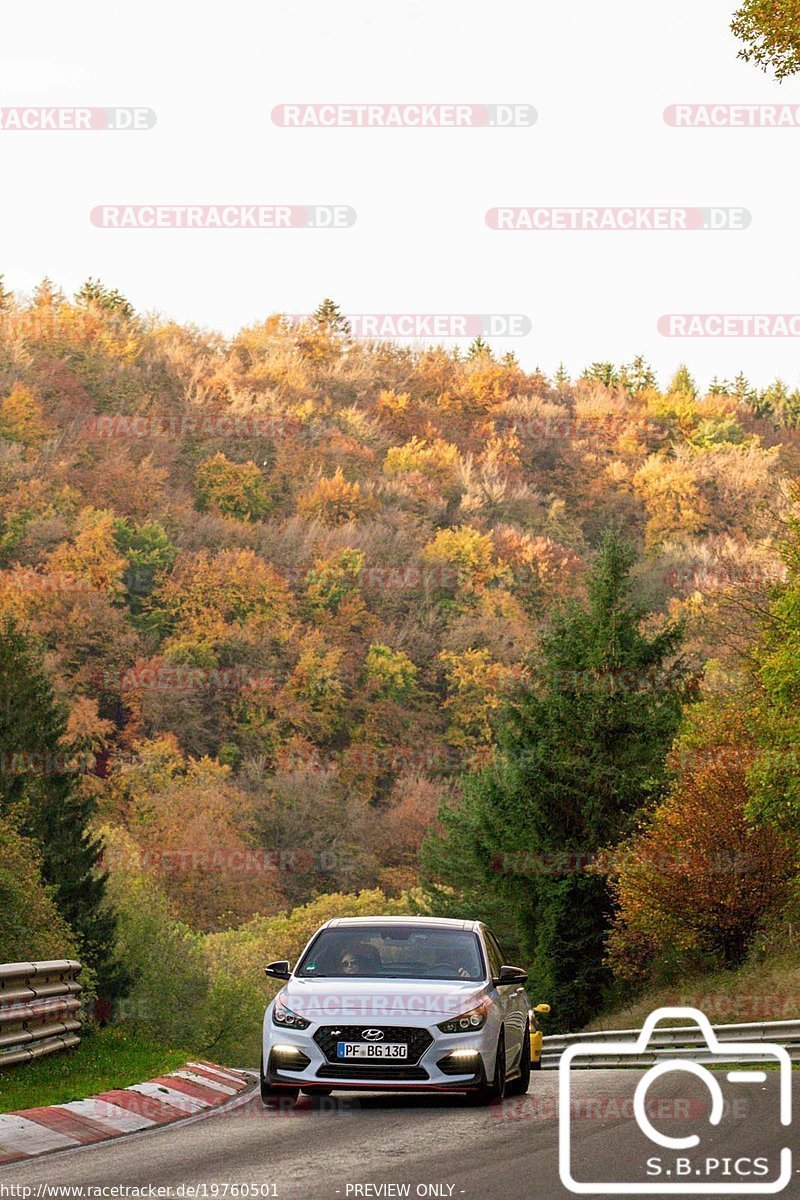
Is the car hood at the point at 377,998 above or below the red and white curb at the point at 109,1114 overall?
above

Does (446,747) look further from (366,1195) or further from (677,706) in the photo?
(366,1195)

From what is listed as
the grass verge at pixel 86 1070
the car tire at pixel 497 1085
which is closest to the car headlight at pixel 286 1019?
the car tire at pixel 497 1085

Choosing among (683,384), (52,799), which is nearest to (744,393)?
(683,384)

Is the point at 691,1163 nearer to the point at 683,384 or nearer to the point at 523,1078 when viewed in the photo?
the point at 523,1078

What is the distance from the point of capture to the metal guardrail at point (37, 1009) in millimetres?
13961

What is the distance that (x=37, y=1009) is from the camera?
1477cm

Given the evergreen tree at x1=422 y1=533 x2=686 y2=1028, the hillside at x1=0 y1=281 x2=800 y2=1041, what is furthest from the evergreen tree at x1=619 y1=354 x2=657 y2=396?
the evergreen tree at x1=422 y1=533 x2=686 y2=1028

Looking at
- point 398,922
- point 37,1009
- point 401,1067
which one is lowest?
point 37,1009

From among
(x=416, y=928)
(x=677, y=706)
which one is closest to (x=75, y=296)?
(x=677, y=706)

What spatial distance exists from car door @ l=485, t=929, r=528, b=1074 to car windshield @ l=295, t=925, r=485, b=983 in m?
0.26

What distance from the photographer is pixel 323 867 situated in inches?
3999

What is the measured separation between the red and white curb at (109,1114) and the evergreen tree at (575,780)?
32318mm

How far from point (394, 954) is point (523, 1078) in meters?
1.55

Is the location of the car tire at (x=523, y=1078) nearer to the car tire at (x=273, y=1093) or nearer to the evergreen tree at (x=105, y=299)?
the car tire at (x=273, y=1093)
